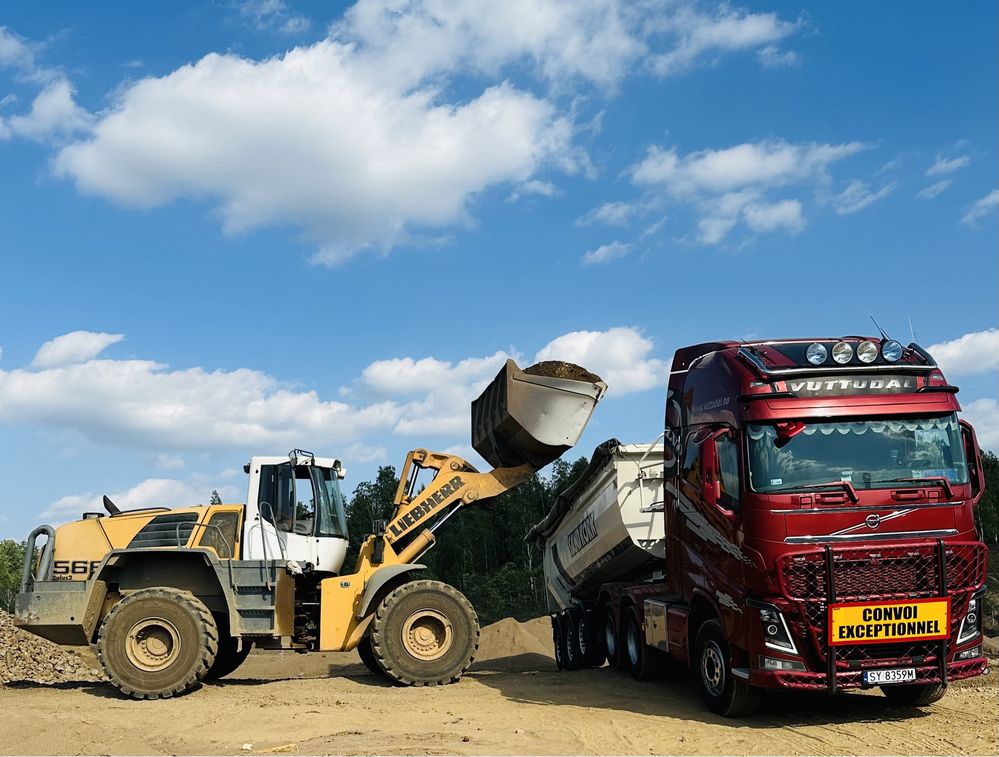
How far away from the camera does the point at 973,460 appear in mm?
9109

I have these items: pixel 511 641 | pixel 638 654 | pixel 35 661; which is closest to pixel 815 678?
pixel 638 654

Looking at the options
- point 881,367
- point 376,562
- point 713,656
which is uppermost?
point 881,367

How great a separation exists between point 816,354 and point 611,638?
22.4 ft

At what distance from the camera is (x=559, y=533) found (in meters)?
16.5

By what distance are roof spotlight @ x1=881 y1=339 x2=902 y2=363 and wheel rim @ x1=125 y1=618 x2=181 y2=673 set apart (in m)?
9.45

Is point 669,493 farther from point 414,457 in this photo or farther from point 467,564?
point 467,564

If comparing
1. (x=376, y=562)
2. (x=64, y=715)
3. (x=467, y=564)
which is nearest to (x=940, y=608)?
(x=376, y=562)

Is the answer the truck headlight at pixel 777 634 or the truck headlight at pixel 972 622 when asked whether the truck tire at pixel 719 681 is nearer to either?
the truck headlight at pixel 777 634

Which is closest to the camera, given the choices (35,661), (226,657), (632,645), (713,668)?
(713,668)

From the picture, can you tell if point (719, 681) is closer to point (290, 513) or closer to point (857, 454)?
point (857, 454)

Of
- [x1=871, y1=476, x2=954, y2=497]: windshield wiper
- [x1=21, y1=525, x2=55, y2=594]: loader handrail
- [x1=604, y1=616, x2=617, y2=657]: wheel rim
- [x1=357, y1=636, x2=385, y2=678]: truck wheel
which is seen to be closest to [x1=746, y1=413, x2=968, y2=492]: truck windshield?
[x1=871, y1=476, x2=954, y2=497]: windshield wiper

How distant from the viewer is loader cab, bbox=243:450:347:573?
42.4ft

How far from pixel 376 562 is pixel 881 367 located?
7.70m

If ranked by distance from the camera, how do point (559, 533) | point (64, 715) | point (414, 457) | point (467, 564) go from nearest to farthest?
point (64, 715) → point (414, 457) → point (559, 533) → point (467, 564)
